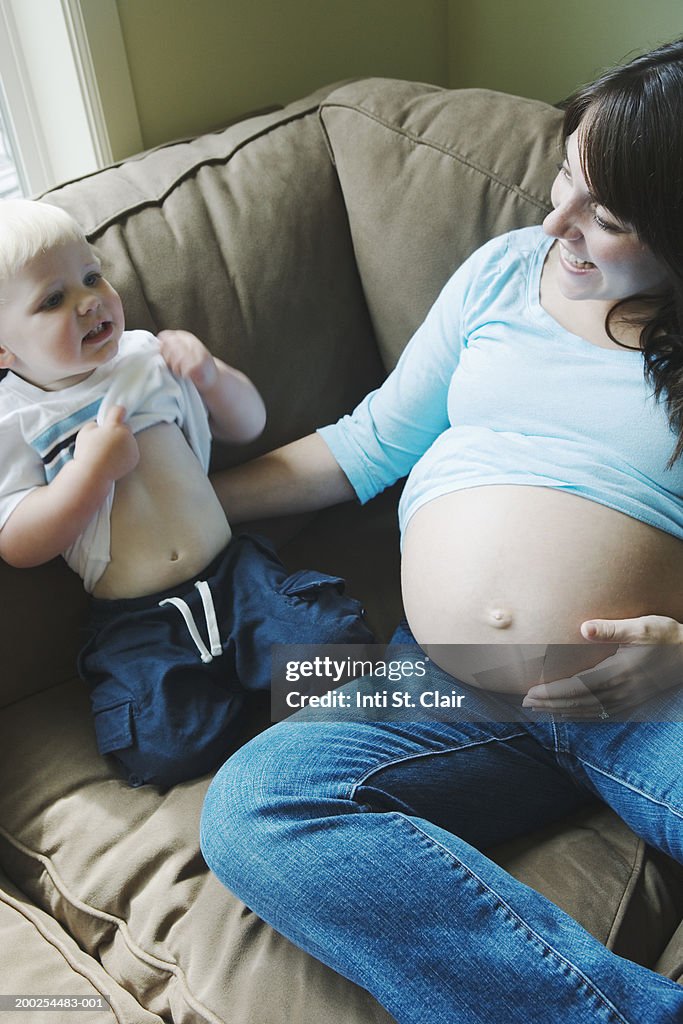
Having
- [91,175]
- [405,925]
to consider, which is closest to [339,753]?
[405,925]

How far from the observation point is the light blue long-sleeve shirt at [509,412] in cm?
114

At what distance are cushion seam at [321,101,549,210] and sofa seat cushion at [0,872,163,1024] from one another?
1086 millimetres

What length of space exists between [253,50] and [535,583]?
1156 millimetres

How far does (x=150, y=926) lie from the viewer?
1.03 metres

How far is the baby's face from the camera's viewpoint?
1.09m

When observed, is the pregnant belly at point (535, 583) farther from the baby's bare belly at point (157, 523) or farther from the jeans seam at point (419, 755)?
the baby's bare belly at point (157, 523)

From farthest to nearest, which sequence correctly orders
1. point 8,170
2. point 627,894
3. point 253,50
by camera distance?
point 253,50
point 8,170
point 627,894

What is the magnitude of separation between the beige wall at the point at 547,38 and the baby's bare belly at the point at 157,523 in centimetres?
115

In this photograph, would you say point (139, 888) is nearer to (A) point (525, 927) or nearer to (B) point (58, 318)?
(A) point (525, 927)

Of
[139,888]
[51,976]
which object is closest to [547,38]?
[139,888]

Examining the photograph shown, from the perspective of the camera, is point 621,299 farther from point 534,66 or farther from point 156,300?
point 534,66

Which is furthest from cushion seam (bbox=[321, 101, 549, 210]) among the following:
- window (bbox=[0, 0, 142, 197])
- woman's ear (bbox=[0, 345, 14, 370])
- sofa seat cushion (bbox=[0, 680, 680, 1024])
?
sofa seat cushion (bbox=[0, 680, 680, 1024])

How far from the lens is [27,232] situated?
1.09m

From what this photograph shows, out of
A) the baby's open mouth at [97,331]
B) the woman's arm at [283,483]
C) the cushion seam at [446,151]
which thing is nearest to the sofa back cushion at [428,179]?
the cushion seam at [446,151]
